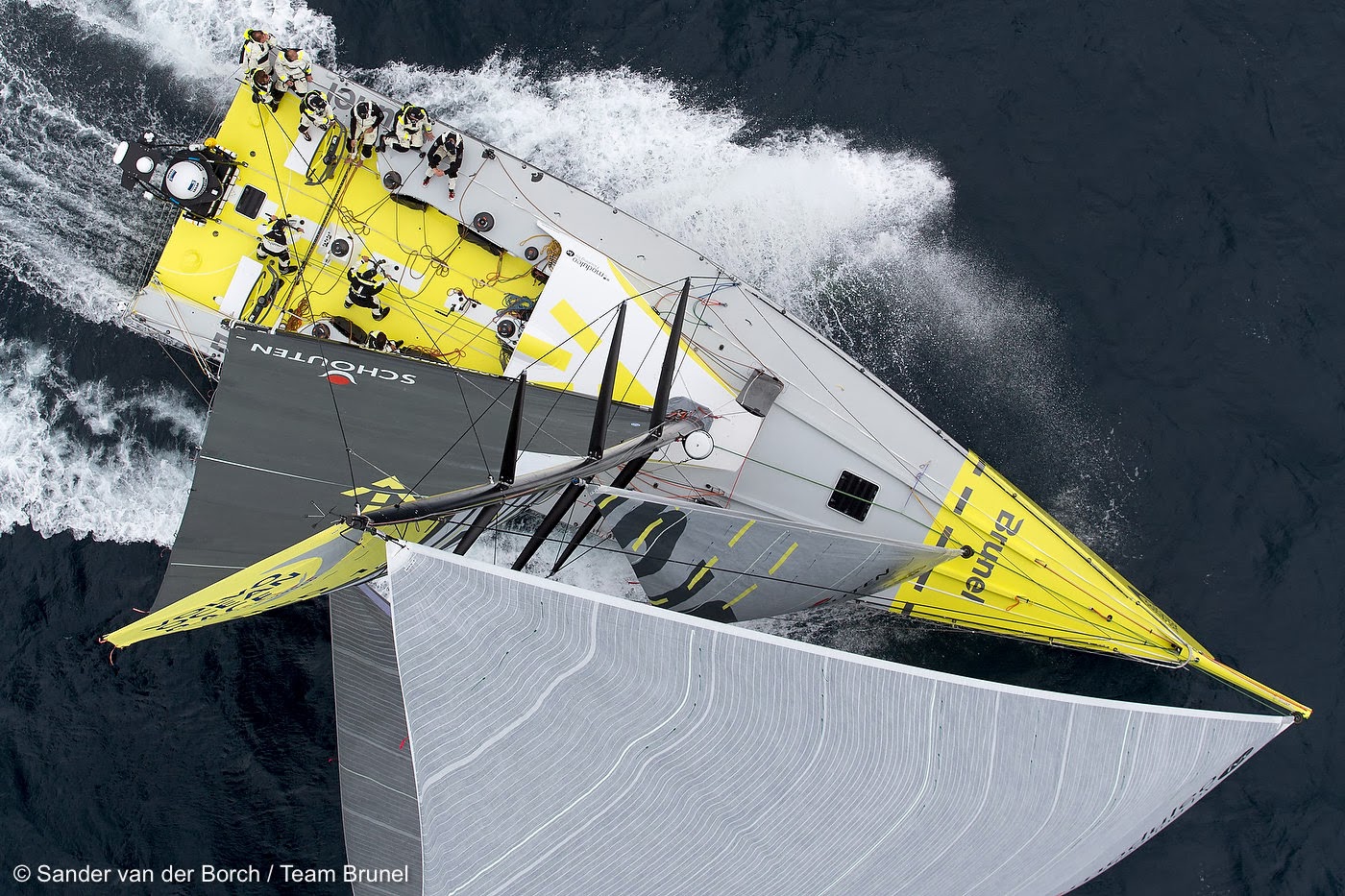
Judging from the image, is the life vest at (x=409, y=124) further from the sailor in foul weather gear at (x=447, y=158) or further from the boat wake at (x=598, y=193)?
the boat wake at (x=598, y=193)

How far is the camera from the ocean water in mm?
17000

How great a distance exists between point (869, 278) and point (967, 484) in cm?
457

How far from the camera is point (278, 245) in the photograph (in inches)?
596

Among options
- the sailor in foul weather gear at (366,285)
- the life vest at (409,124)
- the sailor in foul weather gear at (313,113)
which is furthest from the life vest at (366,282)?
the sailor in foul weather gear at (313,113)

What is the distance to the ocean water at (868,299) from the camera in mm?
17000

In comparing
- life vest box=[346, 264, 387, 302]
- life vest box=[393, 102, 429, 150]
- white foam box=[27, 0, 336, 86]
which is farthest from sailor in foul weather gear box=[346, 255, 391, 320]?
white foam box=[27, 0, 336, 86]

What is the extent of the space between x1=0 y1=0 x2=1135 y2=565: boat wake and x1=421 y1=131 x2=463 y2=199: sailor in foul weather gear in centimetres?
314

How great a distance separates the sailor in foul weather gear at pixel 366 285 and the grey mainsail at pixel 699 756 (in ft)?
18.5

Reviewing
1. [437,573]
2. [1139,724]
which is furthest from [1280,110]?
[437,573]

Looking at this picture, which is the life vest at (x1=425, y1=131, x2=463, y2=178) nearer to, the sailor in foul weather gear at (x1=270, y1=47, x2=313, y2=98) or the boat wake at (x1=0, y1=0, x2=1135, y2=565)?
the sailor in foul weather gear at (x1=270, y1=47, x2=313, y2=98)

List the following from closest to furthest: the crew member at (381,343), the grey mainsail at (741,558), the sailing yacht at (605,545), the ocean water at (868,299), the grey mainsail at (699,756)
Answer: the grey mainsail at (699,756) < the sailing yacht at (605,545) < the grey mainsail at (741,558) < the crew member at (381,343) < the ocean water at (868,299)

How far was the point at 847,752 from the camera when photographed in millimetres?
12102

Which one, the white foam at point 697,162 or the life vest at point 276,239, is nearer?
the life vest at point 276,239

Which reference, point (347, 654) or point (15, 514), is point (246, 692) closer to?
point (347, 654)
